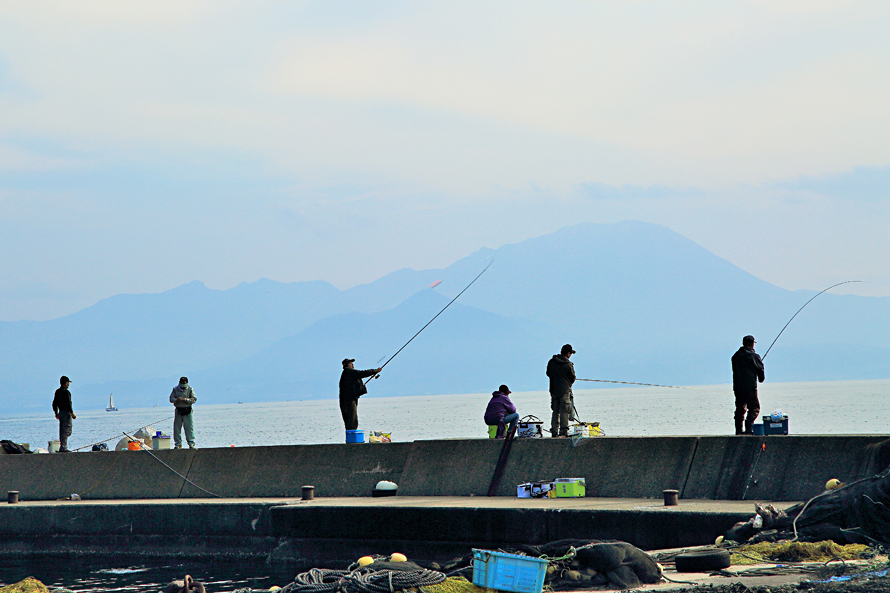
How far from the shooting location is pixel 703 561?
8.20 m

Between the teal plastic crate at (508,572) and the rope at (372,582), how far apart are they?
407 millimetres

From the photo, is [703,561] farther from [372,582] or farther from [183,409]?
[183,409]

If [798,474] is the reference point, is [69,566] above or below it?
below

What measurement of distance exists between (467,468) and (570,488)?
171 cm

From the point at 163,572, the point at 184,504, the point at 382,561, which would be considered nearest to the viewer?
the point at 382,561

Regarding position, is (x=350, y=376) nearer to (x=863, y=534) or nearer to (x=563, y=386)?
(x=563, y=386)

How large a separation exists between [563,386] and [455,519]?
335 centimetres

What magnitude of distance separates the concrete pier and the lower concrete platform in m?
0.02

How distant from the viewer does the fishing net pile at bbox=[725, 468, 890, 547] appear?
29.4 feet

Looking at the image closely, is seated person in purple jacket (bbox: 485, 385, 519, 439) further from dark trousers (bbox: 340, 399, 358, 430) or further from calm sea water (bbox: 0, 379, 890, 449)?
calm sea water (bbox: 0, 379, 890, 449)

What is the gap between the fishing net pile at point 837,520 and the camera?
8961 millimetres

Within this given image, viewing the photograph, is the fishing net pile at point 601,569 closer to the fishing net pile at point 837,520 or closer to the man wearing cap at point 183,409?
the fishing net pile at point 837,520

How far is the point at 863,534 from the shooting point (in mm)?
8969

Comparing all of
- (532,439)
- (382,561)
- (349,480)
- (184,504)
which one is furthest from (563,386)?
(382,561)
